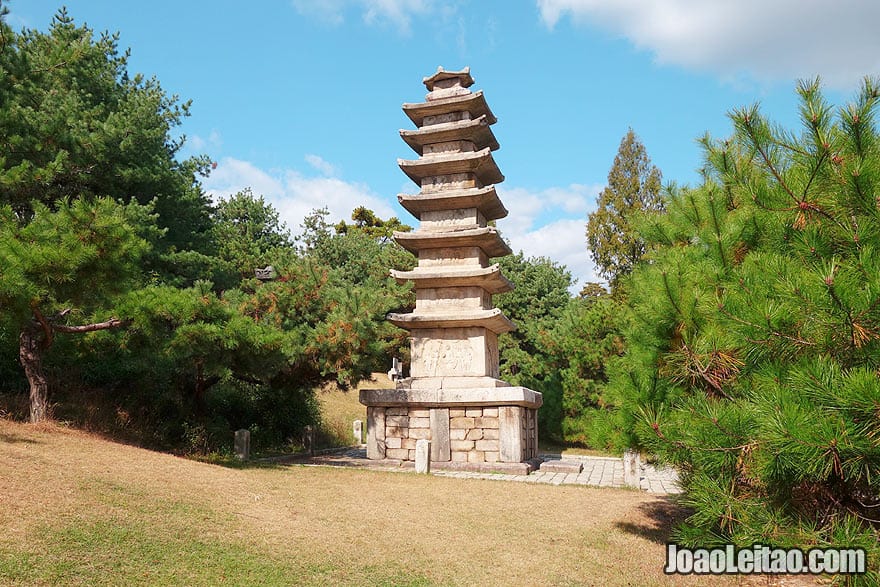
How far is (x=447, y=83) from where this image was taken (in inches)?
631

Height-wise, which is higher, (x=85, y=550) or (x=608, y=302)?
(x=608, y=302)

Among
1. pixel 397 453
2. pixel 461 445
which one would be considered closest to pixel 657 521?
pixel 461 445

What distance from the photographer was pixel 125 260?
845 centimetres

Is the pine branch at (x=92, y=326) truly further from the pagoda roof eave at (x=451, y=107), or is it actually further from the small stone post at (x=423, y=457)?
the pagoda roof eave at (x=451, y=107)

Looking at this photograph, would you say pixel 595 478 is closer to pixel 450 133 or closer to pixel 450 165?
pixel 450 165

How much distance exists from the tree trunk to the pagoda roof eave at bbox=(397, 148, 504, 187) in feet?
29.1

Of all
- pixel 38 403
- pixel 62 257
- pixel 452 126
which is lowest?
pixel 38 403

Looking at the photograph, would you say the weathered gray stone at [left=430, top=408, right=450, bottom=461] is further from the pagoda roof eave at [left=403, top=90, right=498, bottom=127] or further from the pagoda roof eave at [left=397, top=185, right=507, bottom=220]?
the pagoda roof eave at [left=403, top=90, right=498, bottom=127]

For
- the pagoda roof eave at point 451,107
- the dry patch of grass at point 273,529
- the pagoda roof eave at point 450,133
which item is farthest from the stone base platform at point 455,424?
the pagoda roof eave at point 451,107

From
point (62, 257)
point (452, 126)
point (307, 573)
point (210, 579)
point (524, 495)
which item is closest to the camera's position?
point (210, 579)

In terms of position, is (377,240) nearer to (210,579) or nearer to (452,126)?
(452,126)

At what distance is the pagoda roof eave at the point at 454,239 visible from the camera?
14164 mm

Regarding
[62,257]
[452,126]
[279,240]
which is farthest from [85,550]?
[279,240]

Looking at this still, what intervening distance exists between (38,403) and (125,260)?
3330mm
